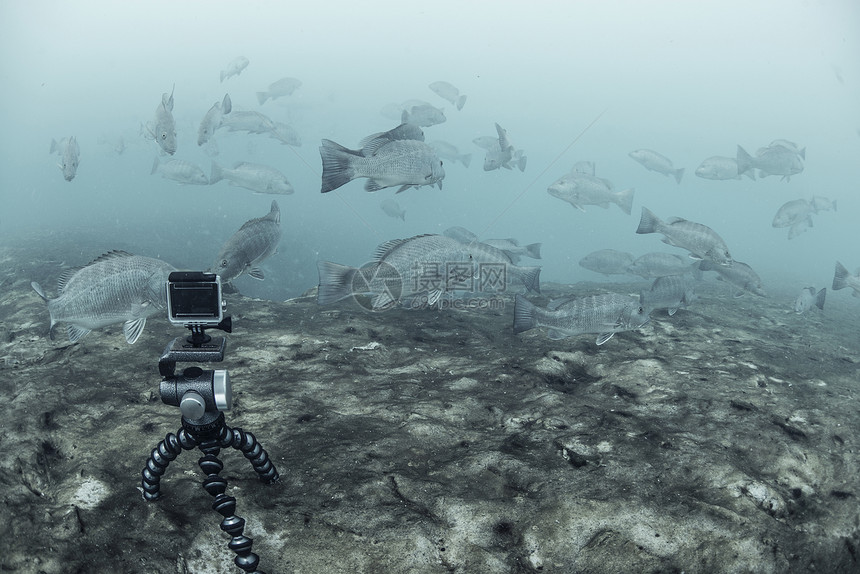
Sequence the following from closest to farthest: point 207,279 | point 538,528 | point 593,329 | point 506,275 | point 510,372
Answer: point 207,279 → point 538,528 → point 510,372 → point 593,329 → point 506,275

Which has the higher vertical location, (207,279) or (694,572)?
(207,279)

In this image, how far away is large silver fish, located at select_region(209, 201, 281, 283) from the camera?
5.31 m

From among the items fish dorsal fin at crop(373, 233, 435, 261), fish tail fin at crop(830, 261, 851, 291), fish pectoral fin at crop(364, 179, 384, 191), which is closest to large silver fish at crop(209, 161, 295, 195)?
fish pectoral fin at crop(364, 179, 384, 191)

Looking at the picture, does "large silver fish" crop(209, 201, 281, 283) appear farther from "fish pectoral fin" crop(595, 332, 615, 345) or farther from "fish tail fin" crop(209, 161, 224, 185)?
"fish tail fin" crop(209, 161, 224, 185)

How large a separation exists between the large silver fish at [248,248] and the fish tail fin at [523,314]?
3.19 m

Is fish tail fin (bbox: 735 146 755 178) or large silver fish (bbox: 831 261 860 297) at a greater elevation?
→ fish tail fin (bbox: 735 146 755 178)

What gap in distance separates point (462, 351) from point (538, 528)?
310 centimetres

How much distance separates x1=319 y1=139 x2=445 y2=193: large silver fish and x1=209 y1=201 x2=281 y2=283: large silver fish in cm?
100

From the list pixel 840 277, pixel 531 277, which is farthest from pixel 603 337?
pixel 840 277

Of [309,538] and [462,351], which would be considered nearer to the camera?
[309,538]

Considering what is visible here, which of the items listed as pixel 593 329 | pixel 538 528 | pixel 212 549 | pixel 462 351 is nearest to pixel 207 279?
pixel 212 549

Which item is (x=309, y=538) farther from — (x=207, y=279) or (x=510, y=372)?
(x=510, y=372)

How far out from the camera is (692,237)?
272 inches

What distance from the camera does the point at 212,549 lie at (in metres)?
2.38
